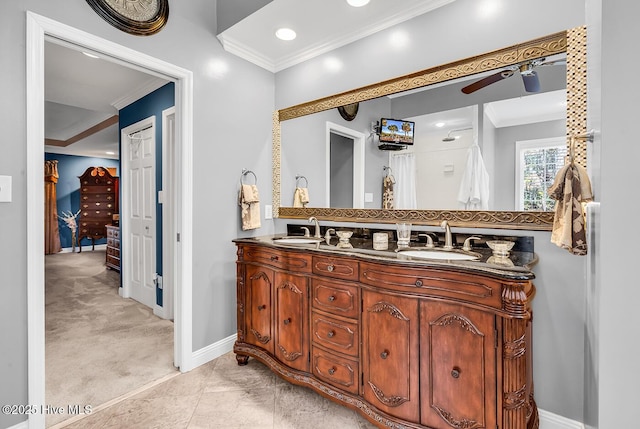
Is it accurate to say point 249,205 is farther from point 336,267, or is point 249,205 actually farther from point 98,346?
point 98,346

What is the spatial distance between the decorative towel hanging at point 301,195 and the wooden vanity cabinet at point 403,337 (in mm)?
717

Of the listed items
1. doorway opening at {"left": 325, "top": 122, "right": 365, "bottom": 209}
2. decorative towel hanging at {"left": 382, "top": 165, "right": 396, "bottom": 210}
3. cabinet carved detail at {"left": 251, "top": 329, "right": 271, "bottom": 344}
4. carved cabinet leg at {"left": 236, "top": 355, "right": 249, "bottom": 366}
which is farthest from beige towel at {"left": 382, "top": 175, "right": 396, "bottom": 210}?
carved cabinet leg at {"left": 236, "top": 355, "right": 249, "bottom": 366}

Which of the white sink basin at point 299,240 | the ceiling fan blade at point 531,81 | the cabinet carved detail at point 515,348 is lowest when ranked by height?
the cabinet carved detail at point 515,348

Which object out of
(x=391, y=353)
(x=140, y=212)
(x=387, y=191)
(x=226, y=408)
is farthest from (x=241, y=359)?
(x=140, y=212)

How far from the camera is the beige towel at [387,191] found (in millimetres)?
2188

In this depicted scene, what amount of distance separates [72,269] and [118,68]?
175 inches

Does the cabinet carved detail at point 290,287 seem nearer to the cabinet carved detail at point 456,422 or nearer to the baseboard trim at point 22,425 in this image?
the cabinet carved detail at point 456,422

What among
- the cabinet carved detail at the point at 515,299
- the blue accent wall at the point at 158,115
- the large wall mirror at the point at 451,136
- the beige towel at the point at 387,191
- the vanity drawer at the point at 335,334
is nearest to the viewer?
the cabinet carved detail at the point at 515,299

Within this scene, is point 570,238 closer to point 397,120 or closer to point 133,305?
point 397,120

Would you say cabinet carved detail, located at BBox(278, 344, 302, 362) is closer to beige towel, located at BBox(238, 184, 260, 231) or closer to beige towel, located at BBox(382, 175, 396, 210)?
beige towel, located at BBox(238, 184, 260, 231)

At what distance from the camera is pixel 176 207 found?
2303 millimetres

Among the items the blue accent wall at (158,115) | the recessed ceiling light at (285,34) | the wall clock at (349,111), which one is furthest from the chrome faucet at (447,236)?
the blue accent wall at (158,115)

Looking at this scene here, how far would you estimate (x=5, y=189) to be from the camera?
1.50 m

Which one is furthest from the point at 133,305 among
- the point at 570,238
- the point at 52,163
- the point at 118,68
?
the point at 52,163
